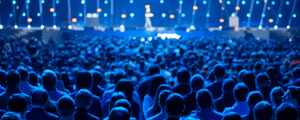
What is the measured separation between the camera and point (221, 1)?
3272 cm

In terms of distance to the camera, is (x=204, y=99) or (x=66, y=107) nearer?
(x=66, y=107)

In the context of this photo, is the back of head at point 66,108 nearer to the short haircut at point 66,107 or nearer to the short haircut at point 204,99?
the short haircut at point 66,107

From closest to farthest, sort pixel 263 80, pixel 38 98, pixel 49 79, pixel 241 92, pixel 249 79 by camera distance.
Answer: pixel 38 98
pixel 241 92
pixel 49 79
pixel 263 80
pixel 249 79

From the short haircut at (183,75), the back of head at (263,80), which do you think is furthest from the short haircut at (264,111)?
the back of head at (263,80)

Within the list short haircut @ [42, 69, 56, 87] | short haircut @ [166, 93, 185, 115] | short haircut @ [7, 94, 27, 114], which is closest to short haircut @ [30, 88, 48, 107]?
short haircut @ [7, 94, 27, 114]

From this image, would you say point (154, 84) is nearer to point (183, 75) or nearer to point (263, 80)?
point (183, 75)

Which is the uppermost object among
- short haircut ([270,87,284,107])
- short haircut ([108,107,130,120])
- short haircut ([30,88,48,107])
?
short haircut ([108,107,130,120])

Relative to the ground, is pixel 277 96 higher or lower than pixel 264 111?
lower

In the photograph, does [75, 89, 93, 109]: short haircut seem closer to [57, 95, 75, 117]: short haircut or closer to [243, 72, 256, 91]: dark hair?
[57, 95, 75, 117]: short haircut

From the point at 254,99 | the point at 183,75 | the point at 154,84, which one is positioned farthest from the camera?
the point at 183,75

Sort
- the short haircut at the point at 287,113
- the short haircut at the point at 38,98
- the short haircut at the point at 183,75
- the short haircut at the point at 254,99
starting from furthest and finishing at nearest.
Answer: the short haircut at the point at 183,75
the short haircut at the point at 254,99
the short haircut at the point at 38,98
the short haircut at the point at 287,113

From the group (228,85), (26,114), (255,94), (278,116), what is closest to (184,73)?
(228,85)

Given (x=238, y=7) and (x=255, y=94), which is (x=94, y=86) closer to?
(x=255, y=94)

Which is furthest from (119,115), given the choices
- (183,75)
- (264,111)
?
(183,75)
